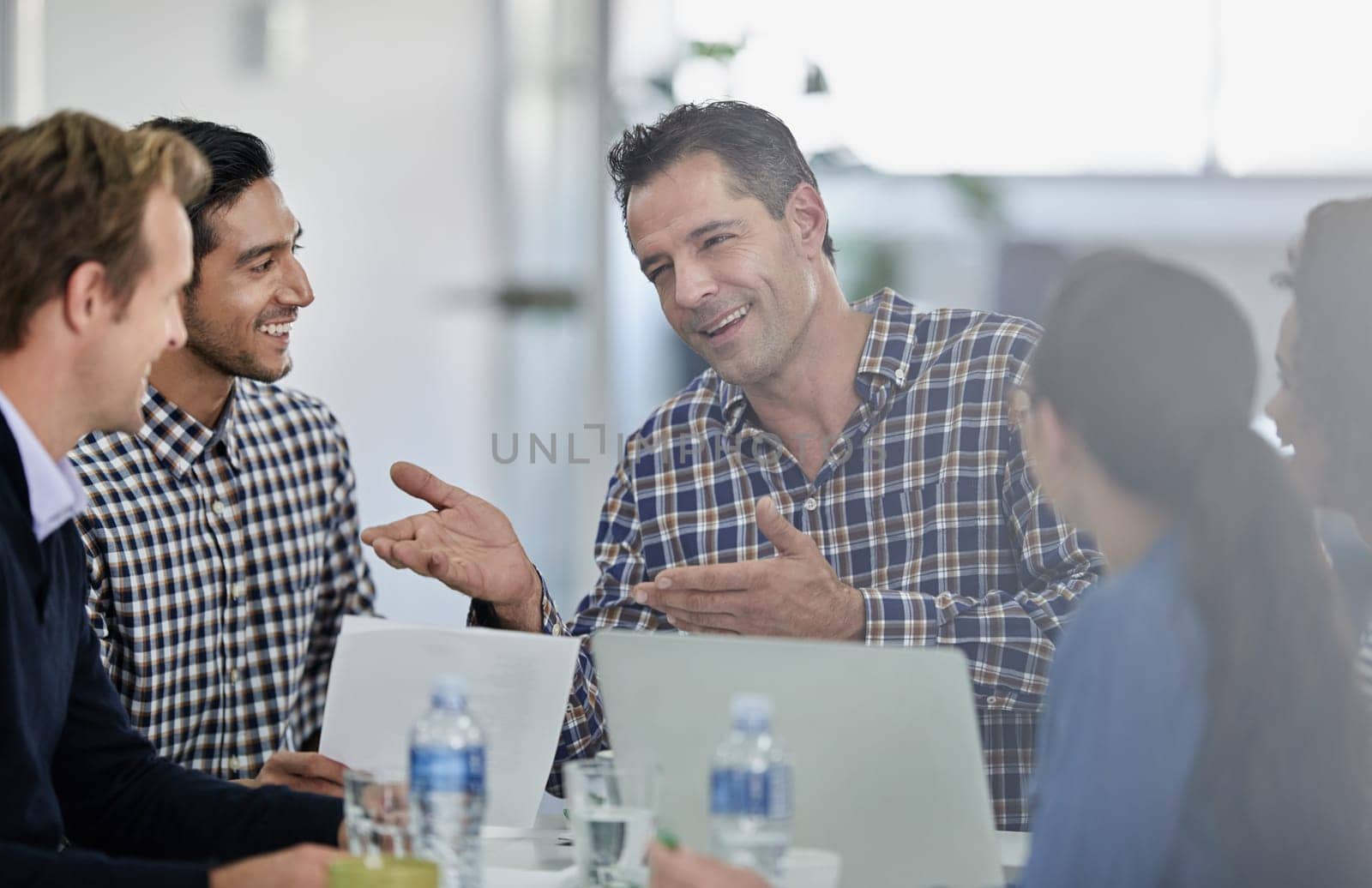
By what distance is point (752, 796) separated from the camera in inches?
42.8

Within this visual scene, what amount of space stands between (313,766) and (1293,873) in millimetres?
1111

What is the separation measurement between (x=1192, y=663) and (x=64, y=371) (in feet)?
3.44

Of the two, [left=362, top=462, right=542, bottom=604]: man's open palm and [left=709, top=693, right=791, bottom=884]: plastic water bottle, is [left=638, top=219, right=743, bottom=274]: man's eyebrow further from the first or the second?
[left=709, top=693, right=791, bottom=884]: plastic water bottle

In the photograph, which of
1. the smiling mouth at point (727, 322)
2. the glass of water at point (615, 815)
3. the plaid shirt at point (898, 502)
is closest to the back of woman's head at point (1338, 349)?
the plaid shirt at point (898, 502)

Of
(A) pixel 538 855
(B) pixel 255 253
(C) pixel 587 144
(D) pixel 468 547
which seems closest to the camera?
(A) pixel 538 855

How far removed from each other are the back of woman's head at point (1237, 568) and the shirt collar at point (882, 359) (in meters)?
0.90

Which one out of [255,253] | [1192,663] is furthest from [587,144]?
[1192,663]

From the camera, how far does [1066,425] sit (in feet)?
3.82

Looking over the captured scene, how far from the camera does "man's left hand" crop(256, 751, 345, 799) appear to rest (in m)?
1.69

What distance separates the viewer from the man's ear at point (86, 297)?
1318mm

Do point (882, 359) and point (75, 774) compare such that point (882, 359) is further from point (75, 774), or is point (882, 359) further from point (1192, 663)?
point (75, 774)

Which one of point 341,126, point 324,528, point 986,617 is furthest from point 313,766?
point 341,126

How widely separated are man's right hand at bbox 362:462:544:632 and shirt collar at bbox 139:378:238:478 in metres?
0.45

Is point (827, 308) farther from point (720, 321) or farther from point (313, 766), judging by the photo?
point (313, 766)
